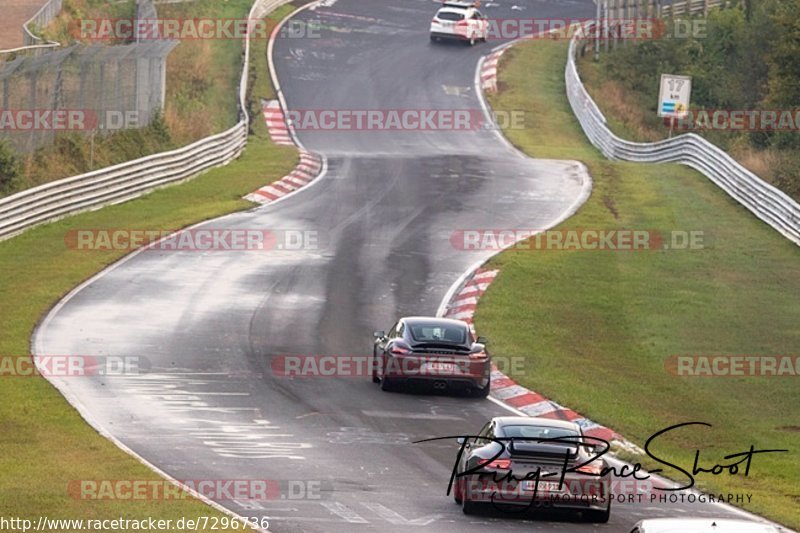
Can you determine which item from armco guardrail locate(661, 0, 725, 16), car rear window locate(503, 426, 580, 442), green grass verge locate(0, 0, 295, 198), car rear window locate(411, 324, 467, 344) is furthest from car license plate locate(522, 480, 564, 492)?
armco guardrail locate(661, 0, 725, 16)

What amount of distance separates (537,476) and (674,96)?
1587 inches

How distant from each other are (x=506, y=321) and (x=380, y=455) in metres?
11.1

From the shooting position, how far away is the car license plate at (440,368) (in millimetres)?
23797

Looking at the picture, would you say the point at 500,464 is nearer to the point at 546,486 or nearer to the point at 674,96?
the point at 546,486

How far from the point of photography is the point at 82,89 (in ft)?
132

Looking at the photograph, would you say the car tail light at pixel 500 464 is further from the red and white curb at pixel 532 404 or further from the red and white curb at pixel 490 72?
the red and white curb at pixel 490 72

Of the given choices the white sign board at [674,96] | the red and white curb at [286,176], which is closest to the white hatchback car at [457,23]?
the red and white curb at [286,176]

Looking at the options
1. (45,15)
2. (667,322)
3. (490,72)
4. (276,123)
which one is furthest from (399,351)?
(490,72)

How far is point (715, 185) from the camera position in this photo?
46.8 m

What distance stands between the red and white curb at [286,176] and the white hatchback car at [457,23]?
16196mm

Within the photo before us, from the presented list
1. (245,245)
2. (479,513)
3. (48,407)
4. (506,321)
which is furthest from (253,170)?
(479,513)

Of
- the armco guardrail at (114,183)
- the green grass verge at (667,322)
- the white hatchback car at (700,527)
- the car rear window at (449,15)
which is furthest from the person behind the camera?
the car rear window at (449,15)

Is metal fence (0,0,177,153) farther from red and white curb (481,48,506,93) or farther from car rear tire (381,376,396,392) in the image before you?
red and white curb (481,48,506,93)

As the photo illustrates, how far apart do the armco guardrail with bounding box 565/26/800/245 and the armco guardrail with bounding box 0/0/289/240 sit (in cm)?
1370
